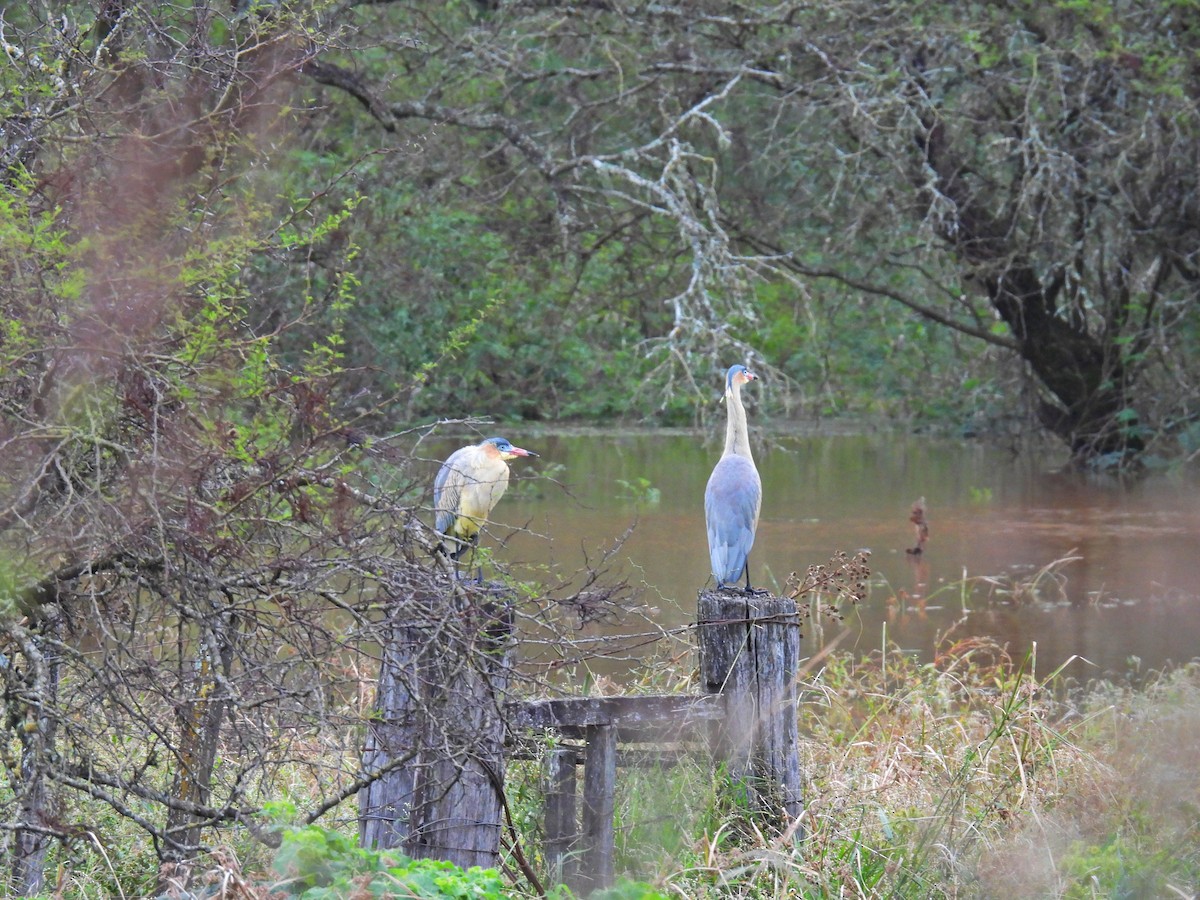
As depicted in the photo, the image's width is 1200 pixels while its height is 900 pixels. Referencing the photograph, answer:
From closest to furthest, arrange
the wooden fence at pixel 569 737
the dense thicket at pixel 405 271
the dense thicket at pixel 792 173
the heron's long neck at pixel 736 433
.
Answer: the dense thicket at pixel 405 271, the wooden fence at pixel 569 737, the heron's long neck at pixel 736 433, the dense thicket at pixel 792 173

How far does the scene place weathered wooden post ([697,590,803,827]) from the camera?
12.1 feet

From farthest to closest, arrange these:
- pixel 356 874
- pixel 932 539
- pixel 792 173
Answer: pixel 792 173
pixel 932 539
pixel 356 874

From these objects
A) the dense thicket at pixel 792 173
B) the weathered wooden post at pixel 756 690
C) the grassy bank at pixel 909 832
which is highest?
the dense thicket at pixel 792 173

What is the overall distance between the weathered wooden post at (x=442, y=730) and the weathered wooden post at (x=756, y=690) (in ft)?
1.95

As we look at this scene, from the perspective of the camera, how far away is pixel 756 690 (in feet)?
12.2

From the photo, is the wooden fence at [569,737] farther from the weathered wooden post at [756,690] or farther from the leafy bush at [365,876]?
the leafy bush at [365,876]

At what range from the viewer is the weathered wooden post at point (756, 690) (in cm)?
370

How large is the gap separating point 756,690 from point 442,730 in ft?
3.33

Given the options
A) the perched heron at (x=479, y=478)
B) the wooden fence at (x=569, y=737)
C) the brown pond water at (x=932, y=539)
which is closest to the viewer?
the wooden fence at (x=569, y=737)

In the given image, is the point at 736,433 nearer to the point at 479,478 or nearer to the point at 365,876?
the point at 479,478

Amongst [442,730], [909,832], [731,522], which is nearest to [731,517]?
[731,522]

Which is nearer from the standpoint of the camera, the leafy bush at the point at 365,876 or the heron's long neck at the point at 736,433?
the leafy bush at the point at 365,876

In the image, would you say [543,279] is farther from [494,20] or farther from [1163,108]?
[1163,108]

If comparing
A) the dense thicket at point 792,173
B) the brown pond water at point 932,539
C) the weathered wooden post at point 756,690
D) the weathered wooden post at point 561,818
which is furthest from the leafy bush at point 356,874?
the dense thicket at point 792,173
